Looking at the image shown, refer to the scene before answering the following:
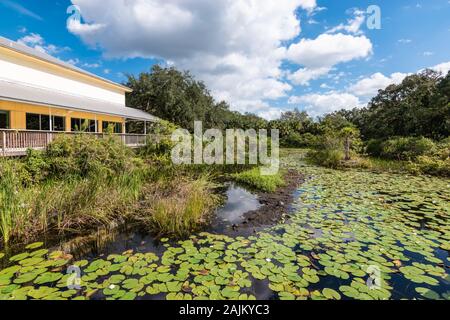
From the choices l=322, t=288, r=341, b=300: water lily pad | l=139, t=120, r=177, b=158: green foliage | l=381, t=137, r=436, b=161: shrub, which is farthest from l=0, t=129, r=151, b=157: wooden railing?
l=381, t=137, r=436, b=161: shrub

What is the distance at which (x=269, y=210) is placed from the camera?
5.66m

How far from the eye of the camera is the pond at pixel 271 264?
2.66 meters

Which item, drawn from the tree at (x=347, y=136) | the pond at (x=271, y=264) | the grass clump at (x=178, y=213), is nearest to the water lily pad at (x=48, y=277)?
the pond at (x=271, y=264)

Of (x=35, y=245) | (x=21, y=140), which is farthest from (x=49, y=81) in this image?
(x=35, y=245)

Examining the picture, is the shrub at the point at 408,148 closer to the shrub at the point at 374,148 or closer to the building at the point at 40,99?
the shrub at the point at 374,148

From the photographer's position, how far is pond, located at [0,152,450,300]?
8.72 feet

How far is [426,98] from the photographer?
59.9 ft

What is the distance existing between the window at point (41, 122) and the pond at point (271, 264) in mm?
11666

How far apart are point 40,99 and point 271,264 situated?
492 inches

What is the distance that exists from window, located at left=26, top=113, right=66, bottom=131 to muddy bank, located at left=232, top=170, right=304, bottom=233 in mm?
12506

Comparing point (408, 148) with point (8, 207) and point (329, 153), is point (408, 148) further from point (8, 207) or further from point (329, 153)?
point (8, 207)

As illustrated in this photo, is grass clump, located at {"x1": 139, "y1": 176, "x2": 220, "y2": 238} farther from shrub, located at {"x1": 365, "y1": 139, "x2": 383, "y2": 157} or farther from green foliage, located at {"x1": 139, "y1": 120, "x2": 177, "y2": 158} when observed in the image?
shrub, located at {"x1": 365, "y1": 139, "x2": 383, "y2": 157}

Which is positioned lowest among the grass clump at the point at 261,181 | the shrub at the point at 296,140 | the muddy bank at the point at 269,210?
the muddy bank at the point at 269,210
